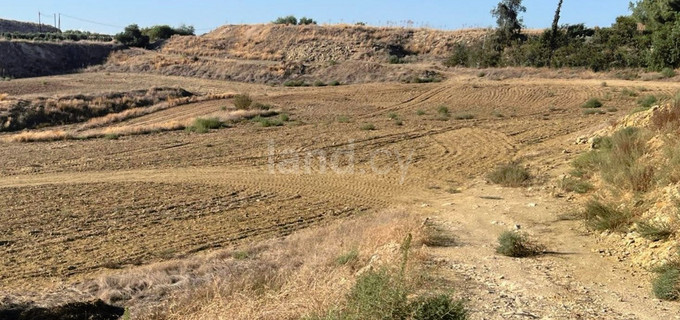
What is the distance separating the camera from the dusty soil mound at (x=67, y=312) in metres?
7.73

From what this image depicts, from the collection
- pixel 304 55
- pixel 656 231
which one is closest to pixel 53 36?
pixel 304 55

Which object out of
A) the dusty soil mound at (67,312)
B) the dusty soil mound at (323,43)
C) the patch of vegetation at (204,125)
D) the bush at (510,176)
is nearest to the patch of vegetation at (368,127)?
the patch of vegetation at (204,125)

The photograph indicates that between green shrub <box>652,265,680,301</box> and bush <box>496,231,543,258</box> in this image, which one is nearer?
green shrub <box>652,265,680,301</box>

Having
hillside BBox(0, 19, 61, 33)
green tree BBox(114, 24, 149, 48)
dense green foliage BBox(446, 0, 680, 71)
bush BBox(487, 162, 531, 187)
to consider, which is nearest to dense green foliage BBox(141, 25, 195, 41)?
green tree BBox(114, 24, 149, 48)

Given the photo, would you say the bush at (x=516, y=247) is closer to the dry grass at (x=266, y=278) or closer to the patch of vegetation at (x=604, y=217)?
the patch of vegetation at (x=604, y=217)

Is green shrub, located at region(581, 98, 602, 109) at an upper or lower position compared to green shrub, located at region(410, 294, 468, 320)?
upper

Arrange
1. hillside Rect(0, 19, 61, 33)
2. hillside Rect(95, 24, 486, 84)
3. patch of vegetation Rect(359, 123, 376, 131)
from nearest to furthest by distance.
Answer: patch of vegetation Rect(359, 123, 376, 131) < hillside Rect(95, 24, 486, 84) < hillside Rect(0, 19, 61, 33)

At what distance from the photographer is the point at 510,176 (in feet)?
47.6

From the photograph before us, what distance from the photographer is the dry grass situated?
21.6ft

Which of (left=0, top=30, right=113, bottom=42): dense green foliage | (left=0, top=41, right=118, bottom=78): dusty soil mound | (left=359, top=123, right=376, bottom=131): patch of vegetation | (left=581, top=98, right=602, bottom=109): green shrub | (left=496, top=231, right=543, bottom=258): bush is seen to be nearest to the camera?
(left=496, top=231, right=543, bottom=258): bush

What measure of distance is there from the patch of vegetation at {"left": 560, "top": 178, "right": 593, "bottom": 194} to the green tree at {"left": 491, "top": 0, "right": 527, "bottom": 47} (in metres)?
45.1

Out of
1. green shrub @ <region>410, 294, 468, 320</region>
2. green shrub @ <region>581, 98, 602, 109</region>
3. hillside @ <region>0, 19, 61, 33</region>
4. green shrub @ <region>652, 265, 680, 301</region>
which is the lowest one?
green shrub @ <region>652, 265, 680, 301</region>

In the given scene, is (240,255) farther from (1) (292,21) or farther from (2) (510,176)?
(1) (292,21)

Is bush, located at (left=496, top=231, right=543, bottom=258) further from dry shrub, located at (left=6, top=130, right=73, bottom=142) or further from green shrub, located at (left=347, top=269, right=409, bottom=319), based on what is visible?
dry shrub, located at (left=6, top=130, right=73, bottom=142)
